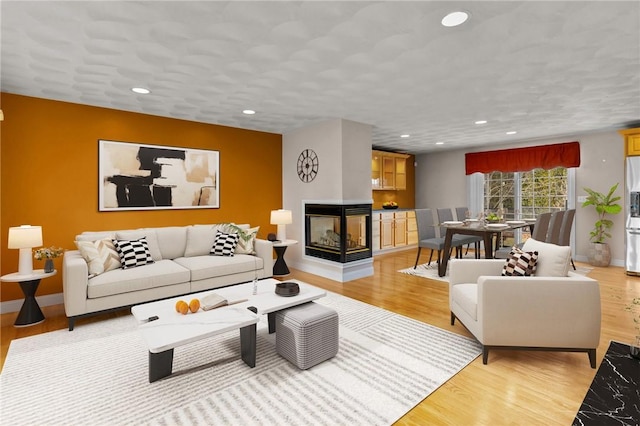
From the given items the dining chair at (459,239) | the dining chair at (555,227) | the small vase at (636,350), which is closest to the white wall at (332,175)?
the dining chair at (459,239)

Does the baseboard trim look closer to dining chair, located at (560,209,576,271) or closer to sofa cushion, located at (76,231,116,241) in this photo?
sofa cushion, located at (76,231,116,241)

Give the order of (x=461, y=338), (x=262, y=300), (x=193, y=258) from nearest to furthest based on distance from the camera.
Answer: (x=262, y=300), (x=461, y=338), (x=193, y=258)

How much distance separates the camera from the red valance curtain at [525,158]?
596 centimetres

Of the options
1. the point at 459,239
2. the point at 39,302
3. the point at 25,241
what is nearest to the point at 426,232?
the point at 459,239

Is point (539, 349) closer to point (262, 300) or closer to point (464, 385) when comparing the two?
point (464, 385)

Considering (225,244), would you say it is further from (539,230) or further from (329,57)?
(539,230)

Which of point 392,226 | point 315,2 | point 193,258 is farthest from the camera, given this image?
point 392,226

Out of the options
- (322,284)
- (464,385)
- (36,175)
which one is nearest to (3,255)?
(36,175)

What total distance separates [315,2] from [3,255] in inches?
163

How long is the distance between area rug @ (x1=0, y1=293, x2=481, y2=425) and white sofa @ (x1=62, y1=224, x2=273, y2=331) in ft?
1.15

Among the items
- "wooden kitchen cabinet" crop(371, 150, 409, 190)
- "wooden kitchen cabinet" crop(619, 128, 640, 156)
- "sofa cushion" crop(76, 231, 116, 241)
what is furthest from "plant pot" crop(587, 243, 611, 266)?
"sofa cushion" crop(76, 231, 116, 241)

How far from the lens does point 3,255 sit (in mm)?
3553

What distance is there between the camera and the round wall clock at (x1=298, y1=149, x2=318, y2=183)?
5.20 meters

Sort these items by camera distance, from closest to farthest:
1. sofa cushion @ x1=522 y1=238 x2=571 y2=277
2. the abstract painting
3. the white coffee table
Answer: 1. the white coffee table
2. sofa cushion @ x1=522 y1=238 x2=571 y2=277
3. the abstract painting
